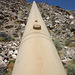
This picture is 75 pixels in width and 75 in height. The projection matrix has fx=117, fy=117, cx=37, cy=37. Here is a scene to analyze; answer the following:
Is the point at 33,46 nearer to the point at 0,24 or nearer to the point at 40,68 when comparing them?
the point at 40,68

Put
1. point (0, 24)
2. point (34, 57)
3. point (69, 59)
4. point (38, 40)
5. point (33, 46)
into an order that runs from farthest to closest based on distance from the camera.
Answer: point (0, 24), point (69, 59), point (38, 40), point (33, 46), point (34, 57)

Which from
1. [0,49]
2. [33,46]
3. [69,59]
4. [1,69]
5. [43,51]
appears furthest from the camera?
[0,49]

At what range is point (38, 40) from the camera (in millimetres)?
1709

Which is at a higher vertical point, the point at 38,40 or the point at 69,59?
the point at 38,40

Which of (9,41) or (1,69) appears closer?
(1,69)

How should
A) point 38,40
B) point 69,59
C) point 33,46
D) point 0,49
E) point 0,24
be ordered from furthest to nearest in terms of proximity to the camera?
1. point 0,24
2. point 0,49
3. point 69,59
4. point 38,40
5. point 33,46

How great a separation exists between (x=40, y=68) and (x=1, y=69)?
9.06 ft

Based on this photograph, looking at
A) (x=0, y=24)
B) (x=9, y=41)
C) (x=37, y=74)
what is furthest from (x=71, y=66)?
(x=0, y=24)

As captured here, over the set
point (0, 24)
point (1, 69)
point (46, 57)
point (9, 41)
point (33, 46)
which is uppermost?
point (0, 24)

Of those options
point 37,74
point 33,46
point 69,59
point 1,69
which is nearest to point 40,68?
point 37,74

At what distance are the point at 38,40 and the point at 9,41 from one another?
15.5 feet

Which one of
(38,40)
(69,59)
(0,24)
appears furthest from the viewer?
(0,24)

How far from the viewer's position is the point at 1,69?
3559 millimetres

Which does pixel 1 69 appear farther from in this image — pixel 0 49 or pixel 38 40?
pixel 38 40
